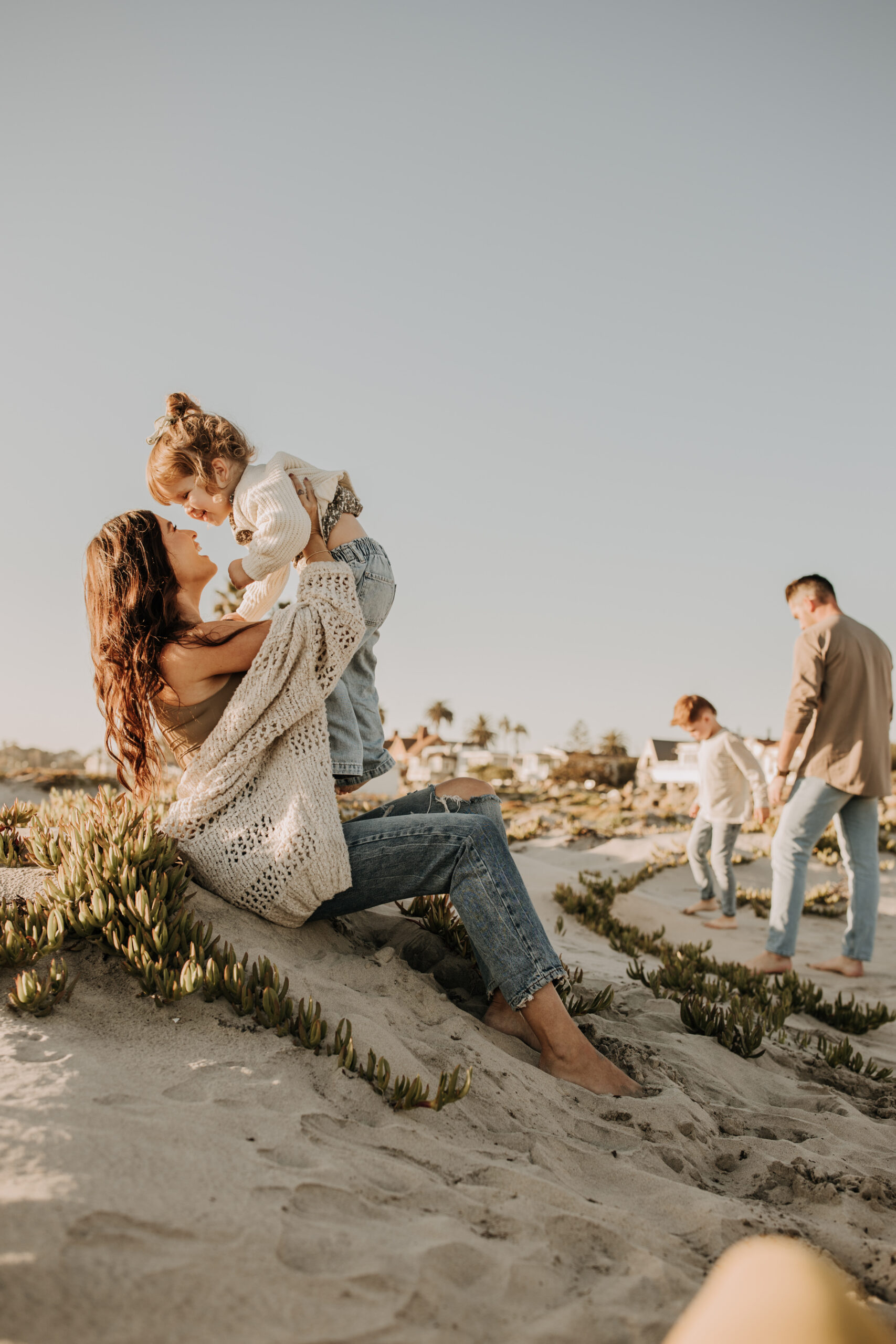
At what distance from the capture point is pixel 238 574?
3797 millimetres

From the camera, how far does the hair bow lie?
13.8ft

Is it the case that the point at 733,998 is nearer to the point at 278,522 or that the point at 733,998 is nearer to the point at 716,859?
the point at 278,522

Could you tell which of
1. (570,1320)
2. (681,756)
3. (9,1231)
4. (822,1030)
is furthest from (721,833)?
(681,756)

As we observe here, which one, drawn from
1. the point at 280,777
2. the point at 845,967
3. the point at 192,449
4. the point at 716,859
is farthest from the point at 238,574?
the point at 716,859

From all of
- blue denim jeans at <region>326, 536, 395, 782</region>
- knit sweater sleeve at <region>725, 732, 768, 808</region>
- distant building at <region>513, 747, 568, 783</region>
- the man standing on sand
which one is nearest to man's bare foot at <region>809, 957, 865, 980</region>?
the man standing on sand

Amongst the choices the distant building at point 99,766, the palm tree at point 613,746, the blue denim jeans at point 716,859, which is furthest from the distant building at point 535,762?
the blue denim jeans at point 716,859

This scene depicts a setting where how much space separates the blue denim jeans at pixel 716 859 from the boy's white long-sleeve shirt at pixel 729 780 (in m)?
0.12

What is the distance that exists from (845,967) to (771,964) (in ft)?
3.46

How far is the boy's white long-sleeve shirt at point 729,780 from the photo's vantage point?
27.6ft

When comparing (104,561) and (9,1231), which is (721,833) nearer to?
(104,561)

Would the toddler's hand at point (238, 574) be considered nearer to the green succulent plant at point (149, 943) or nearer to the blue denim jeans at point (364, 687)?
the blue denim jeans at point (364, 687)

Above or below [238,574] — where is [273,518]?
above

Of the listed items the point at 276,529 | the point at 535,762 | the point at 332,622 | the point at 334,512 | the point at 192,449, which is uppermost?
the point at 192,449

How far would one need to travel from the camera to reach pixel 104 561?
3234 millimetres
